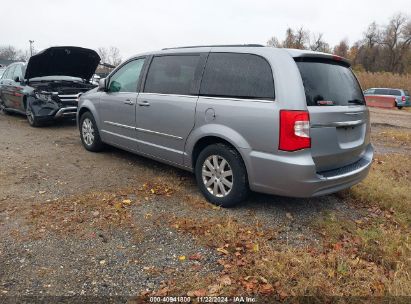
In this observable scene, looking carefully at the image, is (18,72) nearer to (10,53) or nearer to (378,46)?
(378,46)

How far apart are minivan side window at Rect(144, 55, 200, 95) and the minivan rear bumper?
4.42 ft

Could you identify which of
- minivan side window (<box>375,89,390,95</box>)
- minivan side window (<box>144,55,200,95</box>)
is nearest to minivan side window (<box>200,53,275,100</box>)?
A: minivan side window (<box>144,55,200,95</box>)

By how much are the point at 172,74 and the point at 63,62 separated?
18.0ft

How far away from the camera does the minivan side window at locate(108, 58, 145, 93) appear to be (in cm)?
534

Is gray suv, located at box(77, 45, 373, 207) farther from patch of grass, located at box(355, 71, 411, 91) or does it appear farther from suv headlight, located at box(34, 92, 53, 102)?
patch of grass, located at box(355, 71, 411, 91)

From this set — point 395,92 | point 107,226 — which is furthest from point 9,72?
point 395,92

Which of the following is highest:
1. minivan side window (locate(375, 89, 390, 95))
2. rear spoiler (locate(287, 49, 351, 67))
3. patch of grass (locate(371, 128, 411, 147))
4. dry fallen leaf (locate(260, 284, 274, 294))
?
rear spoiler (locate(287, 49, 351, 67))

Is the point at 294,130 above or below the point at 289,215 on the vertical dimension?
above

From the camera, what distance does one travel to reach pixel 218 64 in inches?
165

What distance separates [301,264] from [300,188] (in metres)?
0.83

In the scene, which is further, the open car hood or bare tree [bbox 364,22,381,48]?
bare tree [bbox 364,22,381,48]

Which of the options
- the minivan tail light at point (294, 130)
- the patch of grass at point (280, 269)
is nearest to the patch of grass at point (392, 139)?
the minivan tail light at point (294, 130)

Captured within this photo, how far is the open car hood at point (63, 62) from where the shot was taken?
336 inches

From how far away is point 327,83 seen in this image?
3.80m
